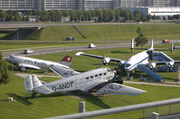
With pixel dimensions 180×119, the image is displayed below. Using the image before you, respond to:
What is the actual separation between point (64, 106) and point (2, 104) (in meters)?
8.60

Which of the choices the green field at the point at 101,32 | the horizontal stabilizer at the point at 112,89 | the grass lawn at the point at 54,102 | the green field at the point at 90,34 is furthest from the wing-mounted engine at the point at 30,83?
the green field at the point at 101,32

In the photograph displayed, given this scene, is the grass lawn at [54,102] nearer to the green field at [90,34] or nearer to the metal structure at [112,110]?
the metal structure at [112,110]

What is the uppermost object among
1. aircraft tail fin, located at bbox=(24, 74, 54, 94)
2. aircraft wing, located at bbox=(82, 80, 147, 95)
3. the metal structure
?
the metal structure

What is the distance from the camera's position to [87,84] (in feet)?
137

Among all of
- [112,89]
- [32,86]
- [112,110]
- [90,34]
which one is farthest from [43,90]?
[90,34]

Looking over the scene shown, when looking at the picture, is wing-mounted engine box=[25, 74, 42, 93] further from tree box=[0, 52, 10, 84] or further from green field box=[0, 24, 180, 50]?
green field box=[0, 24, 180, 50]

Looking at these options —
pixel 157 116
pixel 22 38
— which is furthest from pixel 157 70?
pixel 22 38

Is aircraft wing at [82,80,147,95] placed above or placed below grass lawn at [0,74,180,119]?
above

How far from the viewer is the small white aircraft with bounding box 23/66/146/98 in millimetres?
37000

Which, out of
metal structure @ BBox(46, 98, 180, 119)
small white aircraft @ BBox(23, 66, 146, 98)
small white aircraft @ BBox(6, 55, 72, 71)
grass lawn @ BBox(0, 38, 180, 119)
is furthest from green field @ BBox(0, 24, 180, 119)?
metal structure @ BBox(46, 98, 180, 119)

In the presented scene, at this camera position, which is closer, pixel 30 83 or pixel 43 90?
pixel 43 90

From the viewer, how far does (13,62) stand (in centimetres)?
6600

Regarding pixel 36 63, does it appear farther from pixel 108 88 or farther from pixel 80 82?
pixel 108 88

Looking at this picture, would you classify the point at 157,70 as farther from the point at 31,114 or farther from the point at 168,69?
the point at 31,114
